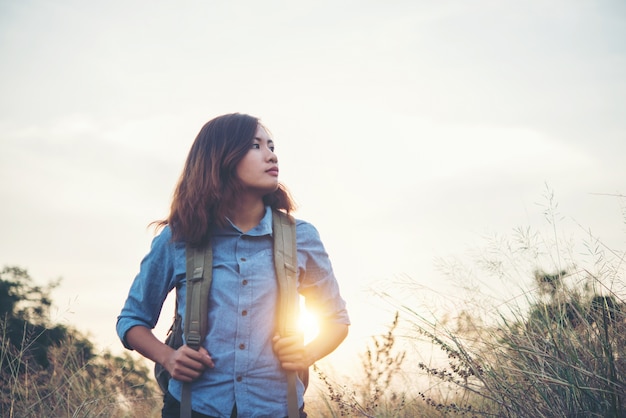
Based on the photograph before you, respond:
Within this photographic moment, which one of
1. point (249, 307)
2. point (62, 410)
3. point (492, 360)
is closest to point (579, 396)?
point (492, 360)

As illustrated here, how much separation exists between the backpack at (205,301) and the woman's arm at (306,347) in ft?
0.16

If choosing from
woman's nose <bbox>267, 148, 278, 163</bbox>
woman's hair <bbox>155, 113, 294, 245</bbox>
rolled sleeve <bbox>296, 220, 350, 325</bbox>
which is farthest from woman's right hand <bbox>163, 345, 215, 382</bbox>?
woman's nose <bbox>267, 148, 278, 163</bbox>

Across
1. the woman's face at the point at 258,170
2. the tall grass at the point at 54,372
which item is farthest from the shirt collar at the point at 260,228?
the tall grass at the point at 54,372

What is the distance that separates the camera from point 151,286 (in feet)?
8.18

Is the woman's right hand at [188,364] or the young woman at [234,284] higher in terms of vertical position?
the young woman at [234,284]

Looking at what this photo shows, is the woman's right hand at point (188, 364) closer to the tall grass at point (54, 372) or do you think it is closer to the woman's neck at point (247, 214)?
the woman's neck at point (247, 214)

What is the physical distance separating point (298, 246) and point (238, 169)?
0.46 metres

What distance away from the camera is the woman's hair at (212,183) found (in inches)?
99.7

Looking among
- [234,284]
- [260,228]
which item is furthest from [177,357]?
[260,228]

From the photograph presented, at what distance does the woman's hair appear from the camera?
2531 millimetres

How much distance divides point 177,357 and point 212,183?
2.65 ft

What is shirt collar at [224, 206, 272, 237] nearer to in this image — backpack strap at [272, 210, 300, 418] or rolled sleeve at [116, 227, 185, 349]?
backpack strap at [272, 210, 300, 418]

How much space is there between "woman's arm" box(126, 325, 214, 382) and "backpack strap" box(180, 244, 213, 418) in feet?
0.14

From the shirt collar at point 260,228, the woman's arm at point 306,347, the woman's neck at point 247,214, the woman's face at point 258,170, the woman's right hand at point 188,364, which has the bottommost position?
the woman's right hand at point 188,364
